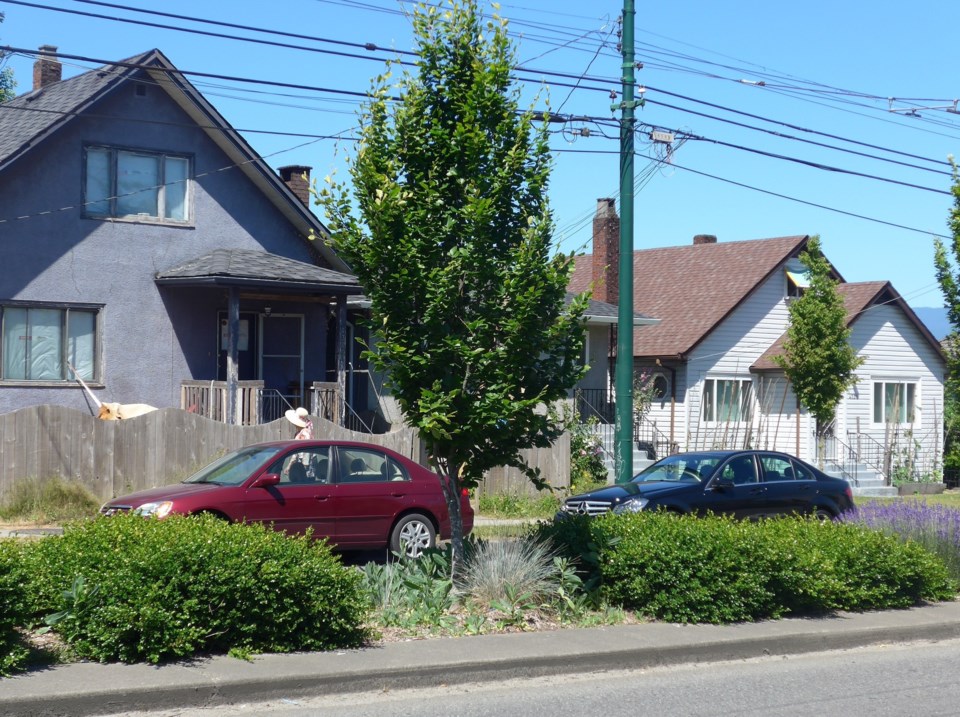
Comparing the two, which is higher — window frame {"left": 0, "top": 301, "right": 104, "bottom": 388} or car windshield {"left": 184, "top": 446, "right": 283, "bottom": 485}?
window frame {"left": 0, "top": 301, "right": 104, "bottom": 388}

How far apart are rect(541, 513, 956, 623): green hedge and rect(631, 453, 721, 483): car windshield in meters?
4.30

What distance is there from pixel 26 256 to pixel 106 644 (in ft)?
46.6

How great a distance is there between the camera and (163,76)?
2103 centimetres

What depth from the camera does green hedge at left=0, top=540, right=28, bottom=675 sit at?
23.1ft

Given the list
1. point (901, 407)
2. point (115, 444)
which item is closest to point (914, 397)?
point (901, 407)

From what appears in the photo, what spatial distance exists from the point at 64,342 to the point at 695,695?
615 inches

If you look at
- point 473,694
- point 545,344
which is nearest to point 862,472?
point 545,344

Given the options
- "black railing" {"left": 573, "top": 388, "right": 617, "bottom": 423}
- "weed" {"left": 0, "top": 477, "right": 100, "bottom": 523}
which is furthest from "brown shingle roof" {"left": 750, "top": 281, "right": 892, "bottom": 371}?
"weed" {"left": 0, "top": 477, "right": 100, "bottom": 523}

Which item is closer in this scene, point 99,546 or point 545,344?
point 99,546

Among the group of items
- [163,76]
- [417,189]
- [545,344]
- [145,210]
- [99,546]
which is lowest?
[99,546]

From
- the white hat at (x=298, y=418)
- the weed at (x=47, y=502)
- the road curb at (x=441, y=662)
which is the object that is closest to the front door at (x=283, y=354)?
the white hat at (x=298, y=418)

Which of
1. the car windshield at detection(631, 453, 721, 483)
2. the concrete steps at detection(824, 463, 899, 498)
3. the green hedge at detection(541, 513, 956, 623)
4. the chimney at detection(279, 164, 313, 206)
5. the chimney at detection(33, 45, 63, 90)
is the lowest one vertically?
the concrete steps at detection(824, 463, 899, 498)

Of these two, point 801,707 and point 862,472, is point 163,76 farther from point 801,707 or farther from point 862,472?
point 862,472

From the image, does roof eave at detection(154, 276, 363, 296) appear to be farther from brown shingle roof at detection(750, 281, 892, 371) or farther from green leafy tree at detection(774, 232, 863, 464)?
brown shingle roof at detection(750, 281, 892, 371)
